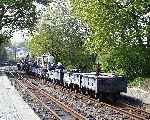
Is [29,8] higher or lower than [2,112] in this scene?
higher

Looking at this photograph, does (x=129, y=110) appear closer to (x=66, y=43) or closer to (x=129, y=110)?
(x=129, y=110)

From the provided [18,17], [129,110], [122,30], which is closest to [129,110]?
[129,110]

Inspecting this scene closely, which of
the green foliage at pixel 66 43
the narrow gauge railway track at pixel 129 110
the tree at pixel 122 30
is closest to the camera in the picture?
the narrow gauge railway track at pixel 129 110

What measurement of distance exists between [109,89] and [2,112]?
6.70 m

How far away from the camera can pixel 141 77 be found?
29.8 metres

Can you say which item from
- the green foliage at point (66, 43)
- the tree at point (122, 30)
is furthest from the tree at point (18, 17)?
the tree at point (122, 30)

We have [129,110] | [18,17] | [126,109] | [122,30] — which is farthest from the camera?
[18,17]

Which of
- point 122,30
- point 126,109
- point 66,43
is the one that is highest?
point 66,43

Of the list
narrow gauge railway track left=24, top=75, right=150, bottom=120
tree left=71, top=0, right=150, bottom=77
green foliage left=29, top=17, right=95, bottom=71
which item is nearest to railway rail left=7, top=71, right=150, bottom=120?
narrow gauge railway track left=24, top=75, right=150, bottom=120

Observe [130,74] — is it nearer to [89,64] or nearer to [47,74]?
[47,74]

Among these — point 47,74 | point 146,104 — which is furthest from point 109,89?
point 47,74

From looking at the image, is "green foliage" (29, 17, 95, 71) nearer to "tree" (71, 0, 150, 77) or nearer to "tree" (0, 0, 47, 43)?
"tree" (0, 0, 47, 43)

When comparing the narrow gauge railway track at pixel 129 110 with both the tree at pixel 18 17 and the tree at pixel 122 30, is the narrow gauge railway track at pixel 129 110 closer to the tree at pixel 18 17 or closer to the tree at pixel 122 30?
the tree at pixel 122 30

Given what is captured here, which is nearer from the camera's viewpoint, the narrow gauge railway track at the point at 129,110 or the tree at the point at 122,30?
the narrow gauge railway track at the point at 129,110
